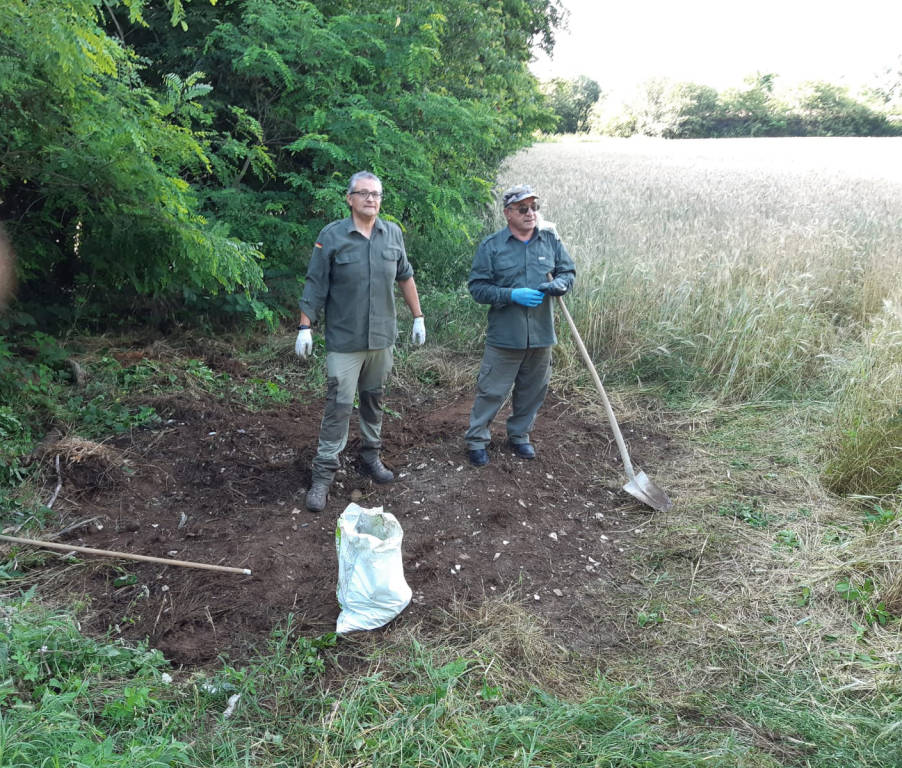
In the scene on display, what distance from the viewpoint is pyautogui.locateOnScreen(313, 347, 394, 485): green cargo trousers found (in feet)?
13.4

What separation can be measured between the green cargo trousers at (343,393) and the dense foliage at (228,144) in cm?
155

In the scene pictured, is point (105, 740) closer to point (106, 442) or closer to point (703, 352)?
point (106, 442)

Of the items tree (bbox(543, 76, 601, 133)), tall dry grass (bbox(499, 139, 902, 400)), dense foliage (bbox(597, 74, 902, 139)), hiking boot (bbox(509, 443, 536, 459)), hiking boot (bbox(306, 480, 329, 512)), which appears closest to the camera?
hiking boot (bbox(306, 480, 329, 512))

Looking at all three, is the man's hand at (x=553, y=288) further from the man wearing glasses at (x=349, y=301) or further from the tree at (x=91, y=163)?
the tree at (x=91, y=163)

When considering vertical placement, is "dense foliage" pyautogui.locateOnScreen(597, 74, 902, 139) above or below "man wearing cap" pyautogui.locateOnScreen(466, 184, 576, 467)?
above

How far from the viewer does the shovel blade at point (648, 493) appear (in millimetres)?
4238

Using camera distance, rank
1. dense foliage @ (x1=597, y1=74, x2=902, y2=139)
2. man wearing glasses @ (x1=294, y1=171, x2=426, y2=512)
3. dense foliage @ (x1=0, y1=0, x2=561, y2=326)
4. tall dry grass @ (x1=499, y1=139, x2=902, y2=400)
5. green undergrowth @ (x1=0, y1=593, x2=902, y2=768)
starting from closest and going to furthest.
Answer: 1. green undergrowth @ (x1=0, y1=593, x2=902, y2=768)
2. man wearing glasses @ (x1=294, y1=171, x2=426, y2=512)
3. dense foliage @ (x1=0, y1=0, x2=561, y2=326)
4. tall dry grass @ (x1=499, y1=139, x2=902, y2=400)
5. dense foliage @ (x1=597, y1=74, x2=902, y2=139)

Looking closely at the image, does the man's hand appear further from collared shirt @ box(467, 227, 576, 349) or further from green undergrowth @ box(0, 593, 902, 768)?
green undergrowth @ box(0, 593, 902, 768)

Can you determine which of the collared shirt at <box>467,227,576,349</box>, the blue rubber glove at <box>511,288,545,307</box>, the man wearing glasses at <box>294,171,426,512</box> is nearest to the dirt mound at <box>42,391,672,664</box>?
the man wearing glasses at <box>294,171,426,512</box>

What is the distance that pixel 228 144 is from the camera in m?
6.12

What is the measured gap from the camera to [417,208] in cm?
695

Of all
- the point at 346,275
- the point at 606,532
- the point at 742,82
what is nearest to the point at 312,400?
the point at 346,275

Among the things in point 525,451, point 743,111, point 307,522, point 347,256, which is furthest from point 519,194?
point 743,111

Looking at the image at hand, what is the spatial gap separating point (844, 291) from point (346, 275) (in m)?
5.39
